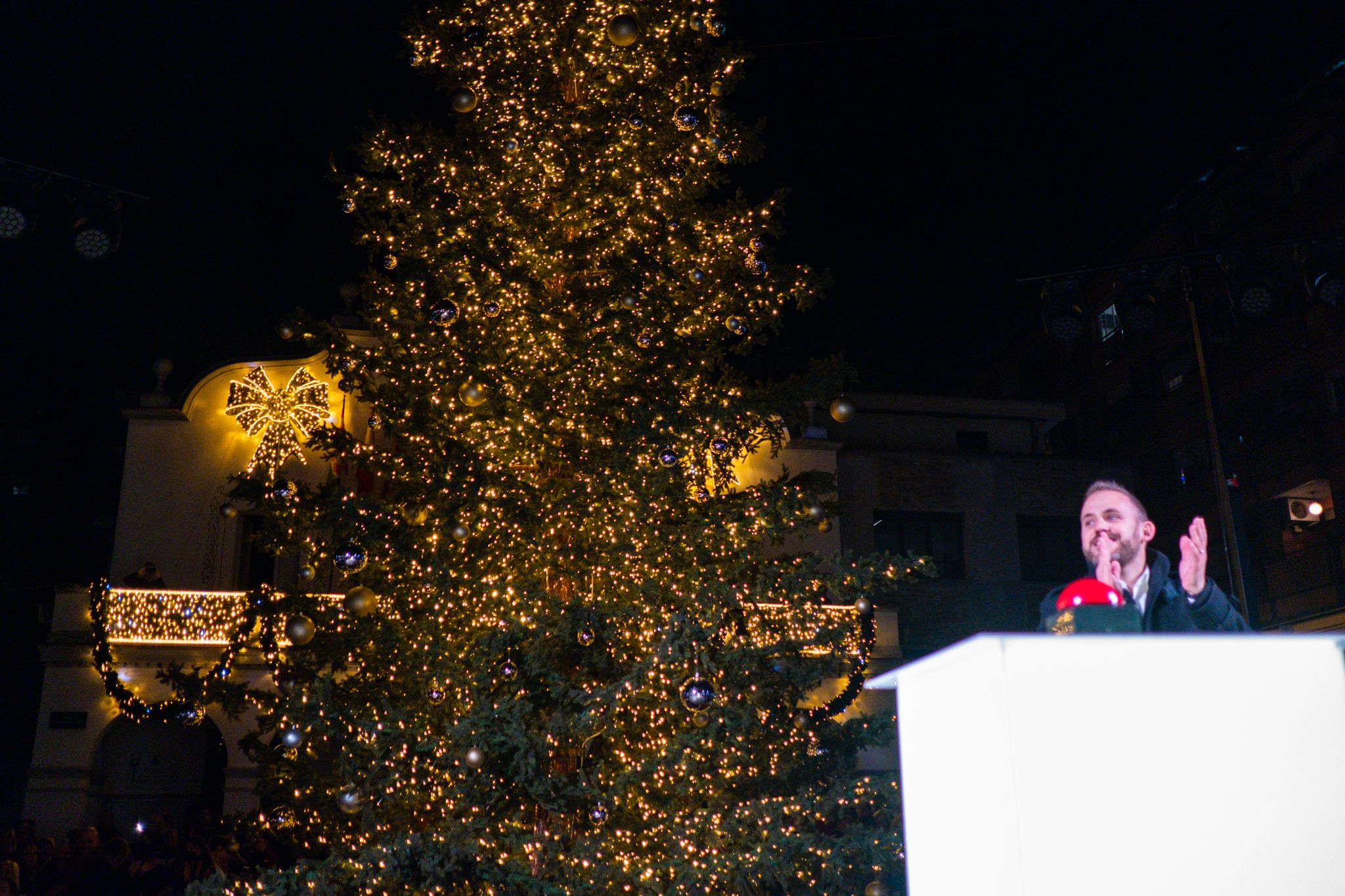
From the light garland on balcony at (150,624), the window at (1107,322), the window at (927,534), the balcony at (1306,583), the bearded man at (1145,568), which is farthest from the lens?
the window at (1107,322)

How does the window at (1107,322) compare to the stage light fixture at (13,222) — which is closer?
the stage light fixture at (13,222)

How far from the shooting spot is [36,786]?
1603cm

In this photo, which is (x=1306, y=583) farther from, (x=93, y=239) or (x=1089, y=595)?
(x=1089, y=595)

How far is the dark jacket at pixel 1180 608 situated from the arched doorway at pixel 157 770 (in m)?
18.6

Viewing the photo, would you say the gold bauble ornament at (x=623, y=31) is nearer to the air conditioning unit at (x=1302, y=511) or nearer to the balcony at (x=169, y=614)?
the balcony at (x=169, y=614)

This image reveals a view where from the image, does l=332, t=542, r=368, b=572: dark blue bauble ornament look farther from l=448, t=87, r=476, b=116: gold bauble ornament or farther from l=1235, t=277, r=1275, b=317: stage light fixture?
l=1235, t=277, r=1275, b=317: stage light fixture

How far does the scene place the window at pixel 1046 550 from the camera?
23.5 metres

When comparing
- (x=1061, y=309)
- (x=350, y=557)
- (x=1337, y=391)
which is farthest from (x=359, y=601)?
(x=1337, y=391)

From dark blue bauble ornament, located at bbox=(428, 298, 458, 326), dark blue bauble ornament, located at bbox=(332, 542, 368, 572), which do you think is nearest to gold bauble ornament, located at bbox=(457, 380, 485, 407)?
dark blue bauble ornament, located at bbox=(428, 298, 458, 326)

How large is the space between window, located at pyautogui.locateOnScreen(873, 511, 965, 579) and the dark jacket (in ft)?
66.9

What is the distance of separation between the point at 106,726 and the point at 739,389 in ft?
43.0

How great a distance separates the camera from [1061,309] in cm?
957

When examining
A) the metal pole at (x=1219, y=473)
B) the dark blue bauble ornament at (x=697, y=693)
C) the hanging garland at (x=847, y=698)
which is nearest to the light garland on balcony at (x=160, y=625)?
the hanging garland at (x=847, y=698)

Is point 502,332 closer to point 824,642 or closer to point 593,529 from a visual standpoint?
point 593,529
